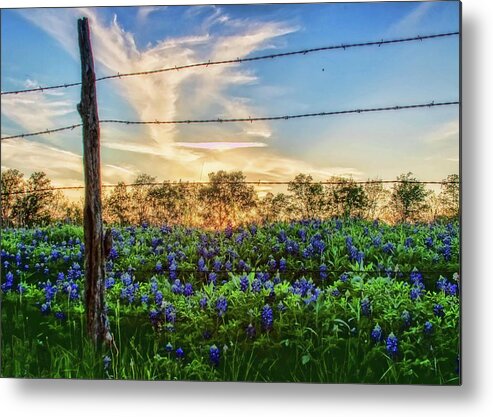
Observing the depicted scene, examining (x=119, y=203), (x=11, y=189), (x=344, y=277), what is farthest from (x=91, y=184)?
(x=344, y=277)

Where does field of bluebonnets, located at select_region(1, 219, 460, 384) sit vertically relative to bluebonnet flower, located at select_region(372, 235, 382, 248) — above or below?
below

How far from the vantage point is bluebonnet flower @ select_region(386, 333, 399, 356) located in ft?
12.9

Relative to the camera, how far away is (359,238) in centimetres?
407

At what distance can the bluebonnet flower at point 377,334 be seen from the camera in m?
3.93

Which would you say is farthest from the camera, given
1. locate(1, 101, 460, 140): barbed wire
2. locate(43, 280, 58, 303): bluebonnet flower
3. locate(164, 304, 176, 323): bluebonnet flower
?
locate(43, 280, 58, 303): bluebonnet flower

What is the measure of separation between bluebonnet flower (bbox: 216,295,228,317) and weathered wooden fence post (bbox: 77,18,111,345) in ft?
2.09

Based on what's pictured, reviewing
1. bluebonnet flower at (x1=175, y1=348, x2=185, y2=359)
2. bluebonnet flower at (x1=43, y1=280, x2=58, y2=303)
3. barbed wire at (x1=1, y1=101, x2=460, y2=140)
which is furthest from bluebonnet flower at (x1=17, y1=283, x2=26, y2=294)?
bluebonnet flower at (x1=175, y1=348, x2=185, y2=359)

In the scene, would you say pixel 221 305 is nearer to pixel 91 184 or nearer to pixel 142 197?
pixel 142 197

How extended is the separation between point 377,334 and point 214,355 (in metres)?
0.88

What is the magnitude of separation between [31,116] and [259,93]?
4.30ft

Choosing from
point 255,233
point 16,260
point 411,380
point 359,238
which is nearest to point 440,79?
point 359,238

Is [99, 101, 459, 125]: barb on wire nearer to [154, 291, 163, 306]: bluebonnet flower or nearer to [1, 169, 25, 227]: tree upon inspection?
[1, 169, 25, 227]: tree

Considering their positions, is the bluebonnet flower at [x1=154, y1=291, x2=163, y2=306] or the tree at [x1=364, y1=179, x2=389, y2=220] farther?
the bluebonnet flower at [x1=154, y1=291, x2=163, y2=306]

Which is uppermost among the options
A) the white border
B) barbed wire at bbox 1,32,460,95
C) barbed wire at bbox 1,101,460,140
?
barbed wire at bbox 1,32,460,95
